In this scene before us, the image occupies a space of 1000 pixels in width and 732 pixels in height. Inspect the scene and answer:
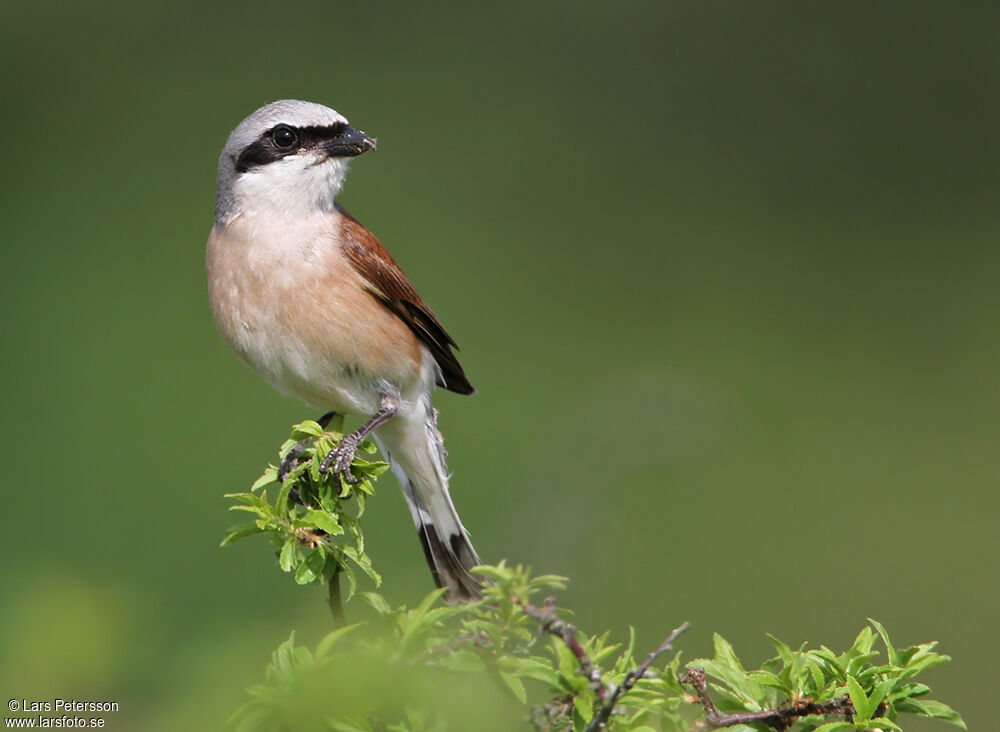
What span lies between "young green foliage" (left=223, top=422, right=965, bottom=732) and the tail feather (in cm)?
96

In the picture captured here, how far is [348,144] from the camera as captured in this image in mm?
2391

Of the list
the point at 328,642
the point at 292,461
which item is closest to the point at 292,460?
the point at 292,461

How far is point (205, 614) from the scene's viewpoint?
3.65 meters

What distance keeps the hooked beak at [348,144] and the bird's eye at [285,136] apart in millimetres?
61

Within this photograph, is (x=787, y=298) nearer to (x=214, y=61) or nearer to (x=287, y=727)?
(x=214, y=61)

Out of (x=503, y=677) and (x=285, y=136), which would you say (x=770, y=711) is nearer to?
(x=503, y=677)

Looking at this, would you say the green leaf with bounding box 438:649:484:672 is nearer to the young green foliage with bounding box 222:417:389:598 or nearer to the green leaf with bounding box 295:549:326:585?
the young green foliage with bounding box 222:417:389:598

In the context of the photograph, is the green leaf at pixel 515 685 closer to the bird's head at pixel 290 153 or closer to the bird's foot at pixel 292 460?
the bird's foot at pixel 292 460

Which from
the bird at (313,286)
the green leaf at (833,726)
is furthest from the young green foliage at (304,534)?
the bird at (313,286)

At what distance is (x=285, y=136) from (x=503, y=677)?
4.76ft

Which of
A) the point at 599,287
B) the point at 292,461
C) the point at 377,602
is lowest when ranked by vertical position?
the point at 377,602

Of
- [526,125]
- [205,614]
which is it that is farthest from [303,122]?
[526,125]

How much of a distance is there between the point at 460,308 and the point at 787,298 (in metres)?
1.64

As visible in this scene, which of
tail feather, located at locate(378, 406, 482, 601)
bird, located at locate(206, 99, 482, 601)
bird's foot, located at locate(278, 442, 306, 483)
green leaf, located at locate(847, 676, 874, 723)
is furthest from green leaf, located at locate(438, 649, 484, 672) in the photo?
tail feather, located at locate(378, 406, 482, 601)
